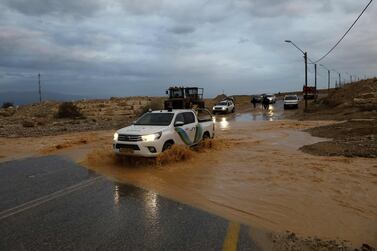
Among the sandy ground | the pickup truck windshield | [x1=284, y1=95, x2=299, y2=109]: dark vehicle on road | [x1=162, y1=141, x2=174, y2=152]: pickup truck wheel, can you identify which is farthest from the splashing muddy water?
[x1=284, y1=95, x2=299, y2=109]: dark vehicle on road

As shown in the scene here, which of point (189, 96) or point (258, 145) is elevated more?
point (189, 96)

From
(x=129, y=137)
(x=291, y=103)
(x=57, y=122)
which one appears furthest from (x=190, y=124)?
(x=291, y=103)

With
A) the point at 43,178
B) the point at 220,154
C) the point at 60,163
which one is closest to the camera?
the point at 43,178

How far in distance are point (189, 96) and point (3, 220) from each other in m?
29.8

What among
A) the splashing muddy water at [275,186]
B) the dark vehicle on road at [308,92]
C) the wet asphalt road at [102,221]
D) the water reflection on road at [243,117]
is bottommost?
the water reflection on road at [243,117]

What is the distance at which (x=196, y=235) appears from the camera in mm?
6133

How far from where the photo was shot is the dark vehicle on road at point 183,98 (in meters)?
34.9

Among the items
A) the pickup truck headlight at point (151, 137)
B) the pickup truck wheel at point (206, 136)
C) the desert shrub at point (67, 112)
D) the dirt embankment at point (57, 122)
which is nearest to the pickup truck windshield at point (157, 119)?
the pickup truck headlight at point (151, 137)

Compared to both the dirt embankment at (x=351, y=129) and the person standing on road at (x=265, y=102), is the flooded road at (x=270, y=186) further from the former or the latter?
the person standing on road at (x=265, y=102)

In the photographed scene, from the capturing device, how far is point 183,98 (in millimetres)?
35469

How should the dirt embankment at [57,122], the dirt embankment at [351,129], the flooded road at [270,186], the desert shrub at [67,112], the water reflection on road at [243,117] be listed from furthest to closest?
the desert shrub at [67,112], the water reflection on road at [243,117], the dirt embankment at [57,122], the dirt embankment at [351,129], the flooded road at [270,186]

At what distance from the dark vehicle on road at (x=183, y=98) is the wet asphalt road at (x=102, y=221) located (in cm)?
2476

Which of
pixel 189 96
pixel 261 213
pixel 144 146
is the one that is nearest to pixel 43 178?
pixel 144 146

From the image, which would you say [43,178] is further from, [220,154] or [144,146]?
[220,154]
